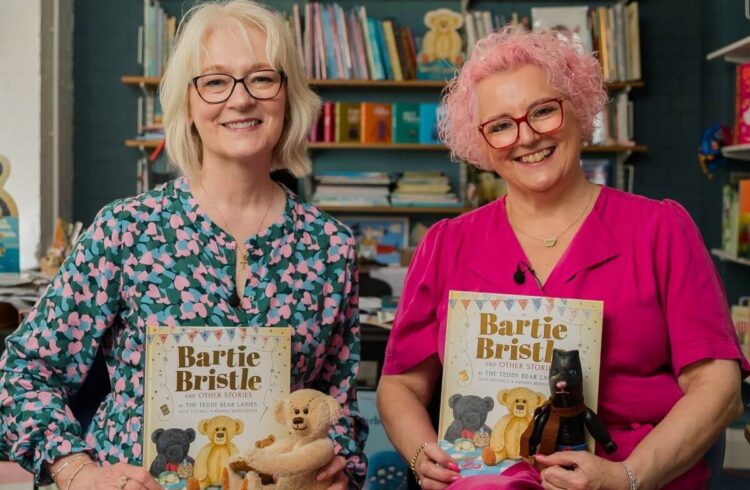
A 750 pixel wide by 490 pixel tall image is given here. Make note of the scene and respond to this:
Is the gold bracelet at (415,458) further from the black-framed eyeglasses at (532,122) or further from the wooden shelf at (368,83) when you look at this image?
the wooden shelf at (368,83)

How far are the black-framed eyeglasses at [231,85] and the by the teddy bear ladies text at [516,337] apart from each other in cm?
54

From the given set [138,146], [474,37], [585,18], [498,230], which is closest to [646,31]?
[585,18]

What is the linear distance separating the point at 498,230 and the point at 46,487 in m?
0.95

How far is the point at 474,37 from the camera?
17.6 feet

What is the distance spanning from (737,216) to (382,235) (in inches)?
80.4

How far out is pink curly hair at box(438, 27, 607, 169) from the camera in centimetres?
165

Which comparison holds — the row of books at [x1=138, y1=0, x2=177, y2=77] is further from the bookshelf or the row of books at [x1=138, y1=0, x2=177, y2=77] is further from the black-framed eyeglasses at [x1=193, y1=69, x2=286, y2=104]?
the black-framed eyeglasses at [x1=193, y1=69, x2=286, y2=104]

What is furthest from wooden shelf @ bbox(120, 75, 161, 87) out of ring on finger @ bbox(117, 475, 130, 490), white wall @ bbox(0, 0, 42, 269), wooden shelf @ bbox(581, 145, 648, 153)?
ring on finger @ bbox(117, 475, 130, 490)

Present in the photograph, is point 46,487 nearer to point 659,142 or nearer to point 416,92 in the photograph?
point 416,92

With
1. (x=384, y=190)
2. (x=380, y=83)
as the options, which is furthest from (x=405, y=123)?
(x=384, y=190)

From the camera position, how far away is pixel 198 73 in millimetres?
1585

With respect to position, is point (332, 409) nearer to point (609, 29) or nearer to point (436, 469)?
point (436, 469)

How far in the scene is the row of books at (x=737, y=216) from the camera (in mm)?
4359

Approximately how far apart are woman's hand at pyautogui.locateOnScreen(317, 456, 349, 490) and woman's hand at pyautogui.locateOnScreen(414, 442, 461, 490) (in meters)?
0.14
